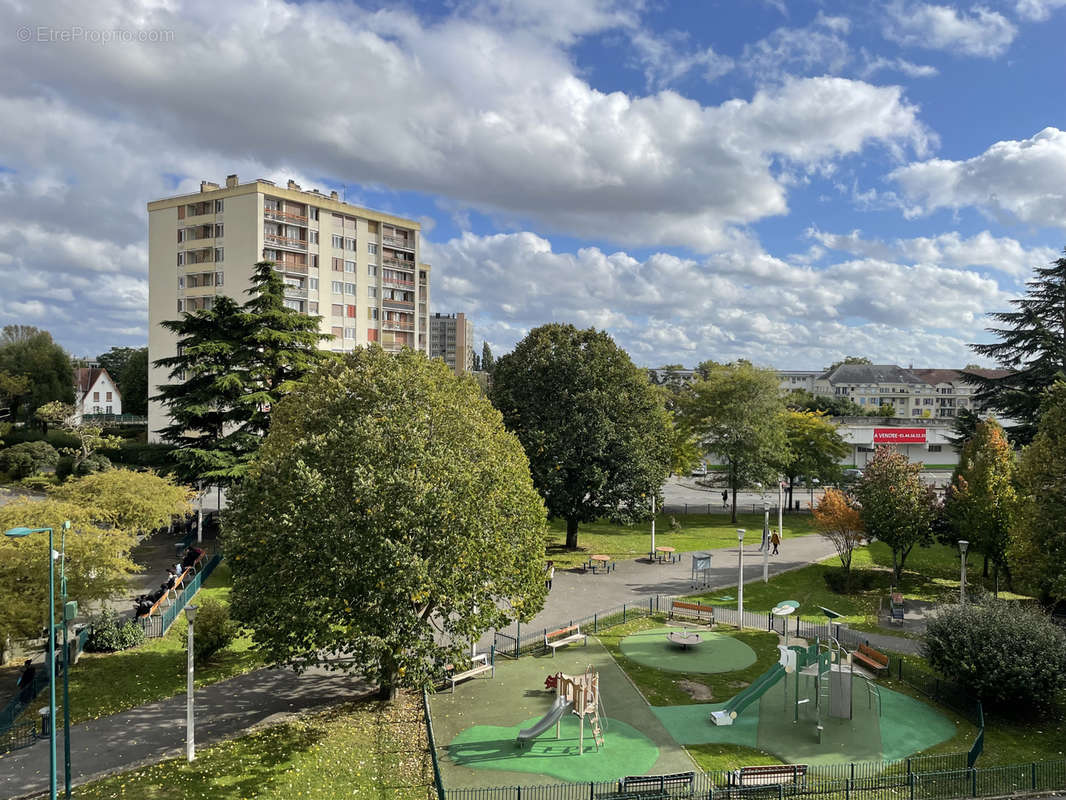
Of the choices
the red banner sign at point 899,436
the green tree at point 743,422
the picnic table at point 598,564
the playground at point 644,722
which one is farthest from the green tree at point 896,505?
the red banner sign at point 899,436

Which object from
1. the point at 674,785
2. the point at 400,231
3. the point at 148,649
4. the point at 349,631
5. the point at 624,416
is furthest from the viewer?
the point at 400,231

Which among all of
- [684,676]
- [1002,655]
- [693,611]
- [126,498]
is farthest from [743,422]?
[126,498]

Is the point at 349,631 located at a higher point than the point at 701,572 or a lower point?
higher

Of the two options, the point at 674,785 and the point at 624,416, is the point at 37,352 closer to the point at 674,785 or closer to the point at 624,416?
the point at 624,416

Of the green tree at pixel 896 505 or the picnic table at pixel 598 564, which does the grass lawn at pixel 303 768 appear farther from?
the green tree at pixel 896 505

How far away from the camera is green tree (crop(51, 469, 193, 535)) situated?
28.4 metres

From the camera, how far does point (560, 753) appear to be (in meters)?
17.5

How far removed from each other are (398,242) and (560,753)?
64.2m

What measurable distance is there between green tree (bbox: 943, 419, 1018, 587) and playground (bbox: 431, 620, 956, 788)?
42.9 ft

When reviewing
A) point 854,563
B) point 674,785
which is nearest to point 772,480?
point 854,563

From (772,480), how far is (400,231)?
47.4m

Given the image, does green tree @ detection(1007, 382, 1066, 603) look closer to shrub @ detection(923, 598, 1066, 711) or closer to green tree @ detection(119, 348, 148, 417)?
shrub @ detection(923, 598, 1066, 711)

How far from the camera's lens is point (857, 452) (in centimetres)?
7900

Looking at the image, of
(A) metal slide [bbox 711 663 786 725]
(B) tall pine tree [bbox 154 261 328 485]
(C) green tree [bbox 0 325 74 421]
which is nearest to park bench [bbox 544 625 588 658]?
(A) metal slide [bbox 711 663 786 725]
